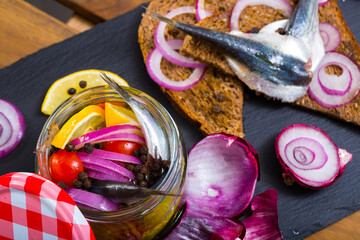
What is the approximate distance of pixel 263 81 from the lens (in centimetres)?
170

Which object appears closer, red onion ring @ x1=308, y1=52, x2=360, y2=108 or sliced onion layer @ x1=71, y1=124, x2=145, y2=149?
sliced onion layer @ x1=71, y1=124, x2=145, y2=149

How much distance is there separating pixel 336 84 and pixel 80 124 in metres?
1.17

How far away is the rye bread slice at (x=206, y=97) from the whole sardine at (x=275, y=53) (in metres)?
0.09

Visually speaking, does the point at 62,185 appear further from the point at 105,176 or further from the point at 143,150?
the point at 143,150

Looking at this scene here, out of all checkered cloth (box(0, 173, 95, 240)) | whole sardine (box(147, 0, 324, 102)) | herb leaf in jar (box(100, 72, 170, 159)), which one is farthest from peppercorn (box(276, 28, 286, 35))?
checkered cloth (box(0, 173, 95, 240))

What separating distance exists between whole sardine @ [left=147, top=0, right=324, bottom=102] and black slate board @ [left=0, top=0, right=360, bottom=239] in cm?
13

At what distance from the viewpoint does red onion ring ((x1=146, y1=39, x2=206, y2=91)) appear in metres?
1.76

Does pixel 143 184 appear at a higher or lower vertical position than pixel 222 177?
higher

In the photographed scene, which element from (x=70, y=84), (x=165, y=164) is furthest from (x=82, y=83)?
(x=165, y=164)

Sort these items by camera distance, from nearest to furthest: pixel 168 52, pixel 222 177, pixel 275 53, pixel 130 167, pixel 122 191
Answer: pixel 122 191 < pixel 130 167 < pixel 222 177 < pixel 275 53 < pixel 168 52

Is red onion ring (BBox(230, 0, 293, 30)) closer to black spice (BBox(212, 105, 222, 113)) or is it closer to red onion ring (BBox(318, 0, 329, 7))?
red onion ring (BBox(318, 0, 329, 7))

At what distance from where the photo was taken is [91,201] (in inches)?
48.3

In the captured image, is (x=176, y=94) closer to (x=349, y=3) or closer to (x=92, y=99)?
(x=92, y=99)

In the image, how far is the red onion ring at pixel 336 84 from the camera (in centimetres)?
178
